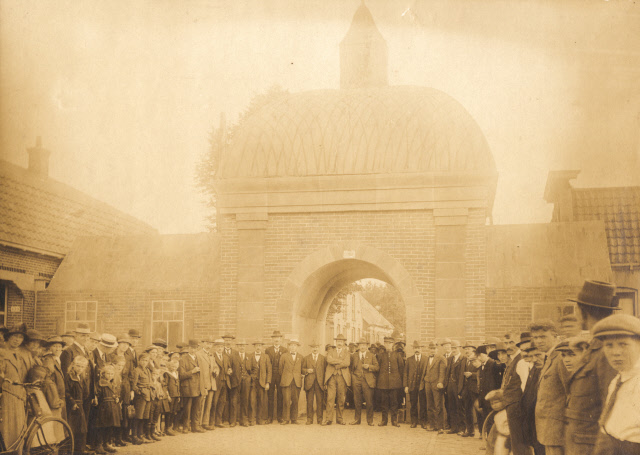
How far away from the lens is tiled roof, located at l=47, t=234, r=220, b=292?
13641 mm

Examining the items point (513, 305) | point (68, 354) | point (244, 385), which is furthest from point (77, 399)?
point (513, 305)

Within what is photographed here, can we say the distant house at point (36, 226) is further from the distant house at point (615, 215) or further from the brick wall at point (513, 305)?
the distant house at point (615, 215)

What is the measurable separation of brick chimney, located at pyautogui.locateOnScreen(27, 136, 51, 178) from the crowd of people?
2574 mm

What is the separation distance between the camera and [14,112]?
11414mm

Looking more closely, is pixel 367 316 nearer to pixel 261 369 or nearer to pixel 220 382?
pixel 261 369

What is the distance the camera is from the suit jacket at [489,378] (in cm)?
1100

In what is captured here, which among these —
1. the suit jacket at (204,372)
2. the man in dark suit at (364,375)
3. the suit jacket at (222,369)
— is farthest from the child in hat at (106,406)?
the man in dark suit at (364,375)

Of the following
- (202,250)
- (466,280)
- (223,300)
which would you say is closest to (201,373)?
(223,300)

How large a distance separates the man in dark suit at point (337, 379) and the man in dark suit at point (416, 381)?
1076 mm

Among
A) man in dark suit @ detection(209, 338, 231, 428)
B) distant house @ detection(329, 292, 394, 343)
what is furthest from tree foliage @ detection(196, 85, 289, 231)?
distant house @ detection(329, 292, 394, 343)

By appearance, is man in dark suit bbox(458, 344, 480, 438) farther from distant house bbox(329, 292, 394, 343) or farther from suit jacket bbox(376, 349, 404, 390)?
distant house bbox(329, 292, 394, 343)

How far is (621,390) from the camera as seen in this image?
19.3ft

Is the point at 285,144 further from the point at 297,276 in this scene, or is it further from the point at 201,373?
the point at 201,373

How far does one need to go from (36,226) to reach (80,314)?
1806mm
